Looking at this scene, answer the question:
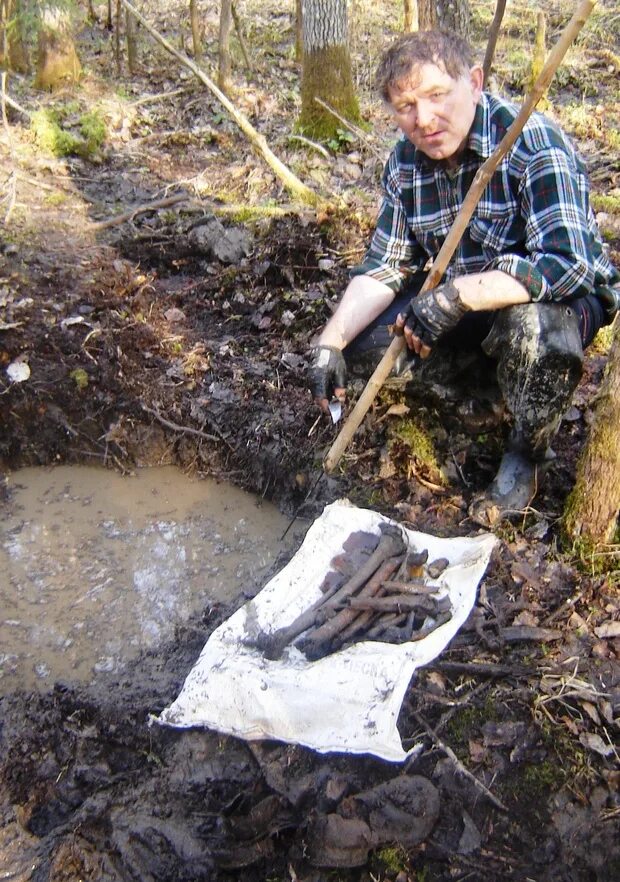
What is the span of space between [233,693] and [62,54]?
810cm

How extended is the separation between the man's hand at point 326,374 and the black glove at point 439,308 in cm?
50

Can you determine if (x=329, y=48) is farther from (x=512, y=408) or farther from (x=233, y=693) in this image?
(x=233, y=693)

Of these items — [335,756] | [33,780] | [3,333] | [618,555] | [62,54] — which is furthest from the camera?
[62,54]

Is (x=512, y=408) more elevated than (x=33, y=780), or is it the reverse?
(x=512, y=408)

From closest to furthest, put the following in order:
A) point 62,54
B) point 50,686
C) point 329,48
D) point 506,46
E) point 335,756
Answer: point 335,756, point 50,686, point 329,48, point 62,54, point 506,46

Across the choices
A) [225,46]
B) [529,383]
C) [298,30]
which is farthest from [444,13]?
[529,383]

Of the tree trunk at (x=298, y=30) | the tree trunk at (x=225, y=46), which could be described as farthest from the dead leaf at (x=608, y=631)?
the tree trunk at (x=298, y=30)

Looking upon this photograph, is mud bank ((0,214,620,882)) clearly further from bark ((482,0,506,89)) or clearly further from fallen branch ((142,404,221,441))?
bark ((482,0,506,89))

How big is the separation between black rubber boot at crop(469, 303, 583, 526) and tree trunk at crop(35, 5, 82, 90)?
7.26 m

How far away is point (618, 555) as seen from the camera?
2.59m

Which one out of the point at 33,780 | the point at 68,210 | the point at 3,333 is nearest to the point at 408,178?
the point at 3,333

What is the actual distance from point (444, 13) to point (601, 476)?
4872mm

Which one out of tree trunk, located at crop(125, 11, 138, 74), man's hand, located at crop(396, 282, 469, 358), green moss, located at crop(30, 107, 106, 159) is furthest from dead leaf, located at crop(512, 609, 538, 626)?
tree trunk, located at crop(125, 11, 138, 74)

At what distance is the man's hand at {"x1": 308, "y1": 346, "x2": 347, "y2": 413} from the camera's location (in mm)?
2955
